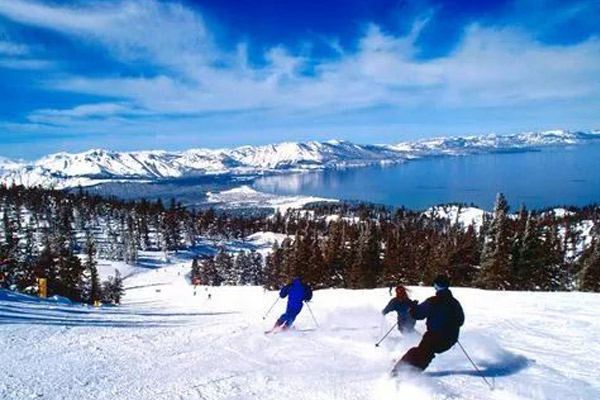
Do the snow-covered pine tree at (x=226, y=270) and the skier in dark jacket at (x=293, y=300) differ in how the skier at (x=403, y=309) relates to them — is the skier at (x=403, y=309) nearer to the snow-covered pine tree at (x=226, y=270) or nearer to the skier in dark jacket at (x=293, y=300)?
the skier in dark jacket at (x=293, y=300)

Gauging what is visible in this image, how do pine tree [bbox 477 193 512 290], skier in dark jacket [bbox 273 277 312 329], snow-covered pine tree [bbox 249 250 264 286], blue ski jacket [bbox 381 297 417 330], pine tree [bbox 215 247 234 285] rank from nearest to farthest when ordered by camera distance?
blue ski jacket [bbox 381 297 417 330]
skier in dark jacket [bbox 273 277 312 329]
pine tree [bbox 477 193 512 290]
snow-covered pine tree [bbox 249 250 264 286]
pine tree [bbox 215 247 234 285]

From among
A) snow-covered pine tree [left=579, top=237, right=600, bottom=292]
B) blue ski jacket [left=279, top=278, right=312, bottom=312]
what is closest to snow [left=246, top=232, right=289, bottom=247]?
snow-covered pine tree [left=579, top=237, right=600, bottom=292]

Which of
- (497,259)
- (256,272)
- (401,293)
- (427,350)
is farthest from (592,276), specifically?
(256,272)

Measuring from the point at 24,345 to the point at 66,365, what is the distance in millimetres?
1693

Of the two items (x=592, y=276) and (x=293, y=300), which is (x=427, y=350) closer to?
(x=293, y=300)

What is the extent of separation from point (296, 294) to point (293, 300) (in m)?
0.19

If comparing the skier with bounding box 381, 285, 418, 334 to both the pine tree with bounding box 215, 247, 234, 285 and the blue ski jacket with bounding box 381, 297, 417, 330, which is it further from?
the pine tree with bounding box 215, 247, 234, 285

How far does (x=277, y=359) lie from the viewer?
A: 348 inches

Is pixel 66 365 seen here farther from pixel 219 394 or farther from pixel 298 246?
pixel 298 246

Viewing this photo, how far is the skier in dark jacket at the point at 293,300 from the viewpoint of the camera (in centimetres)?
1148

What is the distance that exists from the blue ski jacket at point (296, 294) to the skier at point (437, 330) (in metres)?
4.18

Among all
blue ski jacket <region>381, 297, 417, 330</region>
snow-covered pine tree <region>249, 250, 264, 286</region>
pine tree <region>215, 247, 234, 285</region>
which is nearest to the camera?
blue ski jacket <region>381, 297, 417, 330</region>

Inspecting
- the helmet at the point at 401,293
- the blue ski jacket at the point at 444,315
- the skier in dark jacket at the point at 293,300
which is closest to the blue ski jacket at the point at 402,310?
the helmet at the point at 401,293

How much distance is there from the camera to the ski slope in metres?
7.05
